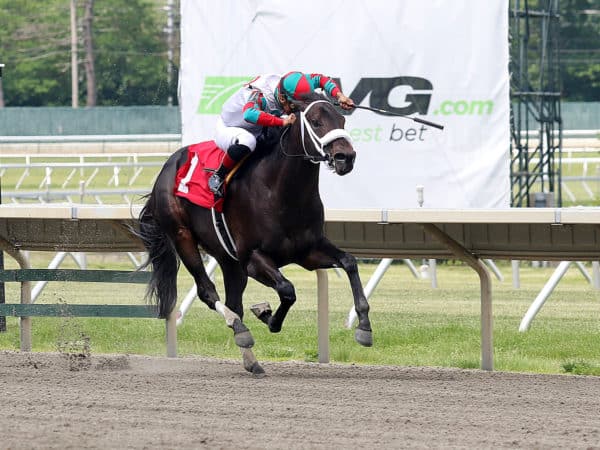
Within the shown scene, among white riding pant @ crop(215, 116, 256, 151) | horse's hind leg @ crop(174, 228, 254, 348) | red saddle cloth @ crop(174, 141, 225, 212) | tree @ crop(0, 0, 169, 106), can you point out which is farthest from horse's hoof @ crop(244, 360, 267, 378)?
tree @ crop(0, 0, 169, 106)

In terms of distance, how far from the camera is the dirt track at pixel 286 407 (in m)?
5.03

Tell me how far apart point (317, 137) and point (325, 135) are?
2.5 inches

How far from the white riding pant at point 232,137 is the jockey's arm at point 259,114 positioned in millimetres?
149

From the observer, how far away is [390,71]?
475 inches

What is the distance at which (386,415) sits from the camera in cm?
566

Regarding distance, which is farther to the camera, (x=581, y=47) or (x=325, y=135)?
(x=581, y=47)

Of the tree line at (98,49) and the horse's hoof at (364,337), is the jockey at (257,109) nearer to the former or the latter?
the horse's hoof at (364,337)

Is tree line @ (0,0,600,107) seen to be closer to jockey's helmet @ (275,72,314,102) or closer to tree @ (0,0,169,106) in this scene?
tree @ (0,0,169,106)

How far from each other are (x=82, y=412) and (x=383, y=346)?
370 cm

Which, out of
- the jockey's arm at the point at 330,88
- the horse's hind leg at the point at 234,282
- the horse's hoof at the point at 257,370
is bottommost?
the horse's hoof at the point at 257,370

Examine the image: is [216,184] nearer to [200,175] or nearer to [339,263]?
[200,175]

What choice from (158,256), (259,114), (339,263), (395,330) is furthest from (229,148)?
(395,330)

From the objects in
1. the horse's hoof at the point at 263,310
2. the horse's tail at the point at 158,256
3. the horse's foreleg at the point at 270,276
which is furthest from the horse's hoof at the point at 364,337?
the horse's tail at the point at 158,256

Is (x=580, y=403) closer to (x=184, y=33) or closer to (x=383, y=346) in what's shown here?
(x=383, y=346)
